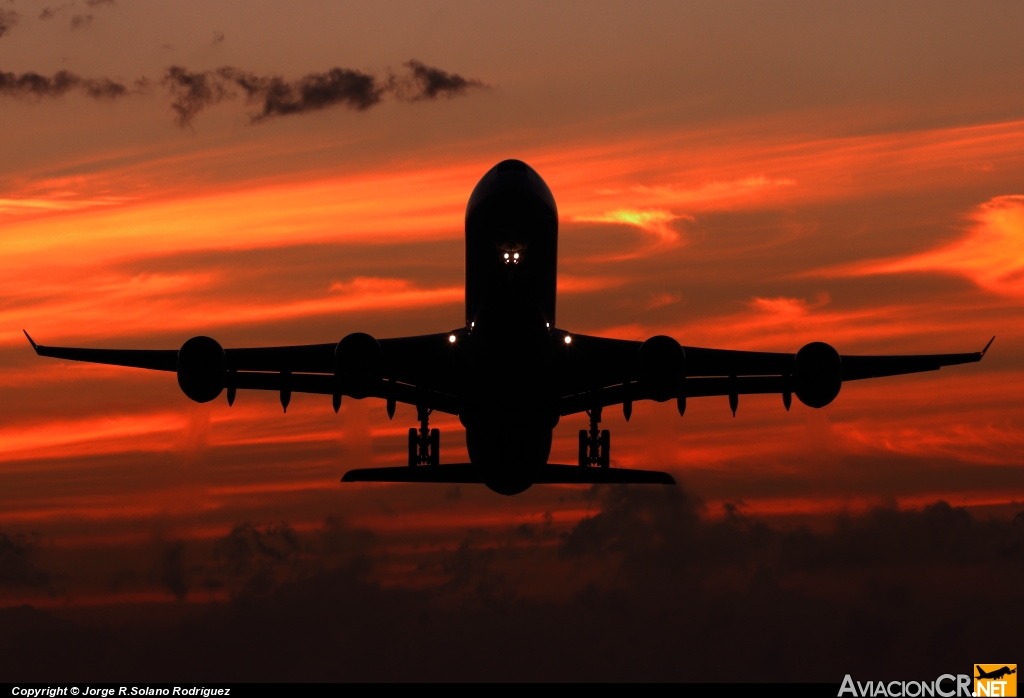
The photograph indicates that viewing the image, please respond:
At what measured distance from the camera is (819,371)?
169 ft

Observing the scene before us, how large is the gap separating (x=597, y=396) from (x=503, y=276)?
25.3 feet

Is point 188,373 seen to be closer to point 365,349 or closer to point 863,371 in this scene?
point 365,349

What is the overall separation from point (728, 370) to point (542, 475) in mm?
8161

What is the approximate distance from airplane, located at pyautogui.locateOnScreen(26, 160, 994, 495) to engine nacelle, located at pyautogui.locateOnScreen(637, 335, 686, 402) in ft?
0.10

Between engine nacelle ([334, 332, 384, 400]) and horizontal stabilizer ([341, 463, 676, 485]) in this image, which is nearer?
engine nacelle ([334, 332, 384, 400])

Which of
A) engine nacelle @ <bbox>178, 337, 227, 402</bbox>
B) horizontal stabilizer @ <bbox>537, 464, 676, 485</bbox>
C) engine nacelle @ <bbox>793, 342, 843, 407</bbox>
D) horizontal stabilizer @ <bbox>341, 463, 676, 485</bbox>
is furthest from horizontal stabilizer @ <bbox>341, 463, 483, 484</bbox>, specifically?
engine nacelle @ <bbox>793, 342, 843, 407</bbox>

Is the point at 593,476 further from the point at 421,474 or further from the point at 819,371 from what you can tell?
the point at 819,371

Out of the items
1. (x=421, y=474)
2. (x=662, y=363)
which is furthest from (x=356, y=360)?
(x=421, y=474)

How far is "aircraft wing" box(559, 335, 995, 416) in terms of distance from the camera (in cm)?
5166

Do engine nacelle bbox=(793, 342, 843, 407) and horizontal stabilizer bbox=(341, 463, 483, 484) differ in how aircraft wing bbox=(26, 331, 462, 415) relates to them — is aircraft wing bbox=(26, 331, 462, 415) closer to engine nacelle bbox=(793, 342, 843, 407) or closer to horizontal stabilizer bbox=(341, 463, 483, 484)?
horizontal stabilizer bbox=(341, 463, 483, 484)

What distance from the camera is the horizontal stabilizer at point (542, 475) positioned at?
5819 centimetres

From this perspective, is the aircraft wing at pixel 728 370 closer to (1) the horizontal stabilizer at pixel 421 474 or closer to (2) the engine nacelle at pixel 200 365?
(1) the horizontal stabilizer at pixel 421 474

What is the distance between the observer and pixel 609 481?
59719 mm

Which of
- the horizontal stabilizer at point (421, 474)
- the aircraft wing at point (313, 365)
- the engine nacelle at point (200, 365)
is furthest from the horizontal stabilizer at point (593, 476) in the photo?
the engine nacelle at point (200, 365)
